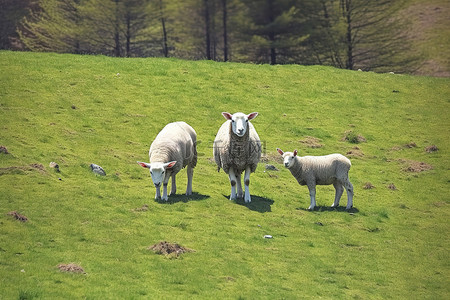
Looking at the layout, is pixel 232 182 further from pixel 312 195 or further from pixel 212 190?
pixel 312 195

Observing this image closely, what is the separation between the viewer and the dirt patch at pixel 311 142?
33656 mm

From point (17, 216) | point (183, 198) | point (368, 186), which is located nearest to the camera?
point (17, 216)

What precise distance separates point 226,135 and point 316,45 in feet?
137

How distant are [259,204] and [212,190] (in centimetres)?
232

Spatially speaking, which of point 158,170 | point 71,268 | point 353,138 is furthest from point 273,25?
point 71,268

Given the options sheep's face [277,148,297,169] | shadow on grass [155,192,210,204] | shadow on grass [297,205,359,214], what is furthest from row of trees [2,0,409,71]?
shadow on grass [155,192,210,204]

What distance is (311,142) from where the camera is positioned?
1346 inches

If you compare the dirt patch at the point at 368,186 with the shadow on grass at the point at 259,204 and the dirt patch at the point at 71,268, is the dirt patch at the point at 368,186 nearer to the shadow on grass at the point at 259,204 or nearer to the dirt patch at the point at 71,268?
the shadow on grass at the point at 259,204

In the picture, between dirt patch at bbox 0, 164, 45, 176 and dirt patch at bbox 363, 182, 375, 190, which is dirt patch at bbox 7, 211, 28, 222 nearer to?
dirt patch at bbox 0, 164, 45, 176

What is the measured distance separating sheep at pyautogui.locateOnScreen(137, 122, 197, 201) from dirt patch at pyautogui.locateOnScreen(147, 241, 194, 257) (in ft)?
13.4

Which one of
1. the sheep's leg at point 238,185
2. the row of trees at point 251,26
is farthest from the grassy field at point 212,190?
the row of trees at point 251,26

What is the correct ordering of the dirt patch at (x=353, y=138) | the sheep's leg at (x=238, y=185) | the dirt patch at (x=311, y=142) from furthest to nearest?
the dirt patch at (x=353, y=138)
the dirt patch at (x=311, y=142)
the sheep's leg at (x=238, y=185)

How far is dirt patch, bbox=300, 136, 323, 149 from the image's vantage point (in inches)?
1325

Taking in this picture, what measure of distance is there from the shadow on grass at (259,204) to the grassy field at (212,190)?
9 centimetres
